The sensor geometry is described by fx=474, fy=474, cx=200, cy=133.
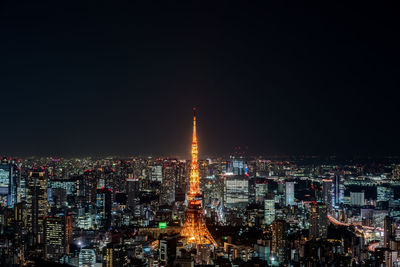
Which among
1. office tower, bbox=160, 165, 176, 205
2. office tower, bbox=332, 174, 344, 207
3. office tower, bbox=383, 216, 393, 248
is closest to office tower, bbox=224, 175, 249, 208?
office tower, bbox=160, 165, 176, 205

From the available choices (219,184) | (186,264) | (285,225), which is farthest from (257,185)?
(186,264)

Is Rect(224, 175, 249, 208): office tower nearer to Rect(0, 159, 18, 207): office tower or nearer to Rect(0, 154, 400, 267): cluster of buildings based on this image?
Rect(0, 154, 400, 267): cluster of buildings

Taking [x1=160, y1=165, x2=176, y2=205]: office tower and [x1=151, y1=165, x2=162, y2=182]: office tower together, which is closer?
[x1=160, y1=165, x2=176, y2=205]: office tower

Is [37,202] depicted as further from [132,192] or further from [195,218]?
[132,192]

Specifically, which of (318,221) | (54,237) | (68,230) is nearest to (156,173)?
(68,230)

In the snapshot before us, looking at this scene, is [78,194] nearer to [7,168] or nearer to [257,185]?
[7,168]
